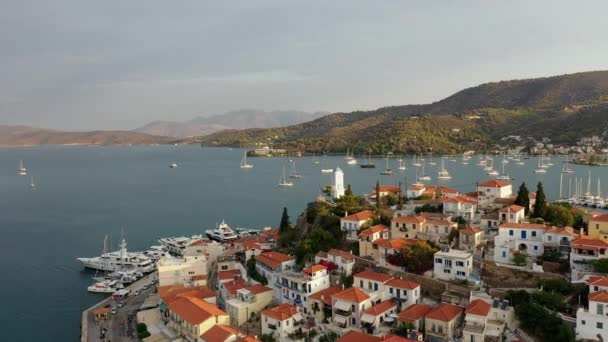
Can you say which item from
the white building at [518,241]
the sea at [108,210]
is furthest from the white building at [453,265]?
the sea at [108,210]

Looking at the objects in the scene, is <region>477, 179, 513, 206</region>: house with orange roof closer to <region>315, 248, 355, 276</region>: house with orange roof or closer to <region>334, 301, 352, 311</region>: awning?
<region>315, 248, 355, 276</region>: house with orange roof

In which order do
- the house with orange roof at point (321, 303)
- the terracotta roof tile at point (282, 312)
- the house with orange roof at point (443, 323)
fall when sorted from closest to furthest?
the house with orange roof at point (443, 323) → the terracotta roof tile at point (282, 312) → the house with orange roof at point (321, 303)

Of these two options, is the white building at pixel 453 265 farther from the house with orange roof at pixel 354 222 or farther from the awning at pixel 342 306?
the house with orange roof at pixel 354 222

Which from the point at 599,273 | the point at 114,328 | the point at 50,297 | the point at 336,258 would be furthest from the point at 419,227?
the point at 50,297

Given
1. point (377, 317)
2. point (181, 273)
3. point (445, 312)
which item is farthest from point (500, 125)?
point (377, 317)

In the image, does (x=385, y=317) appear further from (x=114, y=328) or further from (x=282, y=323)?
(x=114, y=328)

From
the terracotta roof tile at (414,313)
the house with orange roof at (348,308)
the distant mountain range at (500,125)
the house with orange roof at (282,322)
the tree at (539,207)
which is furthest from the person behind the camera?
the distant mountain range at (500,125)

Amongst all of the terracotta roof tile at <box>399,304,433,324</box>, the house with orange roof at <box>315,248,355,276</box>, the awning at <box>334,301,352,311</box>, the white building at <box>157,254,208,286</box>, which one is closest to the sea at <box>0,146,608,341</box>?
the white building at <box>157,254,208,286</box>

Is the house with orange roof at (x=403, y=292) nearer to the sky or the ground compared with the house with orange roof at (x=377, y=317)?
nearer to the sky
